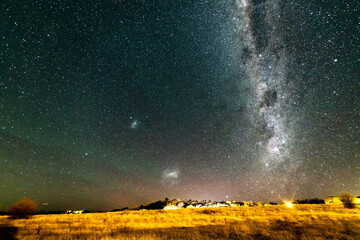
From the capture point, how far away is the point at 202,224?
22547 mm

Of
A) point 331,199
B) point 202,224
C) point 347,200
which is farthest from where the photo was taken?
point 331,199

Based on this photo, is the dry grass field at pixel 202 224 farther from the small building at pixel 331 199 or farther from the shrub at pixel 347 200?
the small building at pixel 331 199

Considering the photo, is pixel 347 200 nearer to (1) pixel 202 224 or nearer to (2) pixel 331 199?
(2) pixel 331 199

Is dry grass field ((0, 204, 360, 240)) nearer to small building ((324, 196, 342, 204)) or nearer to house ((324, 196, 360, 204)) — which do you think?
house ((324, 196, 360, 204))

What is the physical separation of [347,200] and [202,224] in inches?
639

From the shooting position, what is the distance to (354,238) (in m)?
20.2

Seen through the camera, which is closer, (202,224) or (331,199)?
(202,224)

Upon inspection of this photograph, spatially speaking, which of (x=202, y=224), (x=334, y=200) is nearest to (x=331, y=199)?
(x=334, y=200)

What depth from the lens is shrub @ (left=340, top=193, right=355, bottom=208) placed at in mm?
24234

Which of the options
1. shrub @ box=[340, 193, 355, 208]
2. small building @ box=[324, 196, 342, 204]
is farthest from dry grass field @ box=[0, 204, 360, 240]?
small building @ box=[324, 196, 342, 204]

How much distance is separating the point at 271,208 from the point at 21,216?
25760 millimetres

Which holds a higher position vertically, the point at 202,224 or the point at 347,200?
the point at 347,200

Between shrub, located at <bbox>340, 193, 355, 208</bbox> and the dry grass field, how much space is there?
779mm

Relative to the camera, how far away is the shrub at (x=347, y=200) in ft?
79.5
